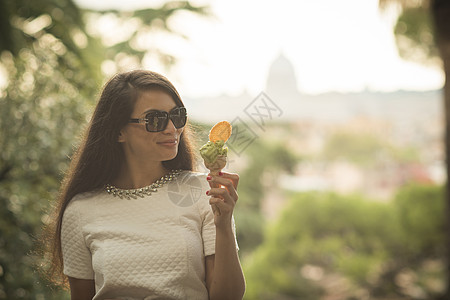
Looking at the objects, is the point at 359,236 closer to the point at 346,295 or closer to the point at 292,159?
the point at 346,295

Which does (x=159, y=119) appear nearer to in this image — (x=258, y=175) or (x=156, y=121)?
(x=156, y=121)

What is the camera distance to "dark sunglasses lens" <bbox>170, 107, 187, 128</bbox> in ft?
4.41

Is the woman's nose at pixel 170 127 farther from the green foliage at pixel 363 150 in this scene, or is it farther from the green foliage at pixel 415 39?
the green foliage at pixel 363 150

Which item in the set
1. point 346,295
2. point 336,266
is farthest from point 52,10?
point 346,295

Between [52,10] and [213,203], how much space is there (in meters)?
3.74

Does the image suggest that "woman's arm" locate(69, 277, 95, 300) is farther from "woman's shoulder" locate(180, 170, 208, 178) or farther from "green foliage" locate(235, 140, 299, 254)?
"green foliage" locate(235, 140, 299, 254)

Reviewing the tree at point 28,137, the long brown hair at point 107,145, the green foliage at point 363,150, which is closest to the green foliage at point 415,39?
the green foliage at point 363,150

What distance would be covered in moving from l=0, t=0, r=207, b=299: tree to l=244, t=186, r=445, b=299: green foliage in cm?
375

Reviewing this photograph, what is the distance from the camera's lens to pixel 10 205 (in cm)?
324

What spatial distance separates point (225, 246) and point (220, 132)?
12.5 inches

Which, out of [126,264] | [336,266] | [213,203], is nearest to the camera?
[213,203]

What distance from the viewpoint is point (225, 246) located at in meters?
1.26

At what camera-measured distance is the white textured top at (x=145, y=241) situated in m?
1.30

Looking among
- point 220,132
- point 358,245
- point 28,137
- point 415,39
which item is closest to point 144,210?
point 220,132
